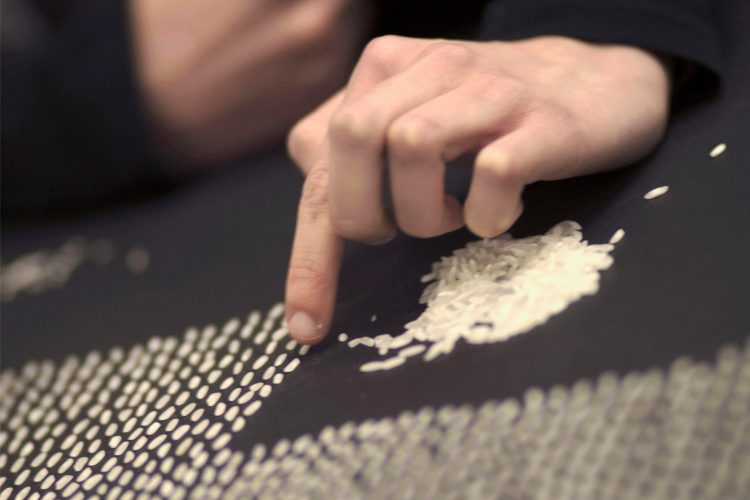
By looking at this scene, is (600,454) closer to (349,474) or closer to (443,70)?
(349,474)

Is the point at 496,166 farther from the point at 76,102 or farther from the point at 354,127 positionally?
the point at 76,102

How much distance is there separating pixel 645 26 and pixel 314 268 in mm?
332

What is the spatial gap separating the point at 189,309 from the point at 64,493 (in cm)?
22

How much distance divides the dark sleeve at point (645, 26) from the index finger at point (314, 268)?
0.78 feet

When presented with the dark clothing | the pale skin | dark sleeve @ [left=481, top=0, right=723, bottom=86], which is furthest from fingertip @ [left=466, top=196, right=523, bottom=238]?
the dark clothing

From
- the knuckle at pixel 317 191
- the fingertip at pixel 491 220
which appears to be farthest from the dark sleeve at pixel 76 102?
the fingertip at pixel 491 220

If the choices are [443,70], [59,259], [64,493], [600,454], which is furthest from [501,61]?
[59,259]

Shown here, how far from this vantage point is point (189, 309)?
649 millimetres

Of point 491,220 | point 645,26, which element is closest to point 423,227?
point 491,220

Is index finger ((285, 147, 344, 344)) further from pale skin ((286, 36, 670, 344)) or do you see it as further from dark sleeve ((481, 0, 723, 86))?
dark sleeve ((481, 0, 723, 86))

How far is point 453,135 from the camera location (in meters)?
0.44

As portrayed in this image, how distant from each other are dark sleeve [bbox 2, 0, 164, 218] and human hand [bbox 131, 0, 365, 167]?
3 centimetres

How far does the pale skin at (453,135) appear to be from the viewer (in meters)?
0.44

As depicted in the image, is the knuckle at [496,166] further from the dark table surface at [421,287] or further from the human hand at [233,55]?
the human hand at [233,55]
